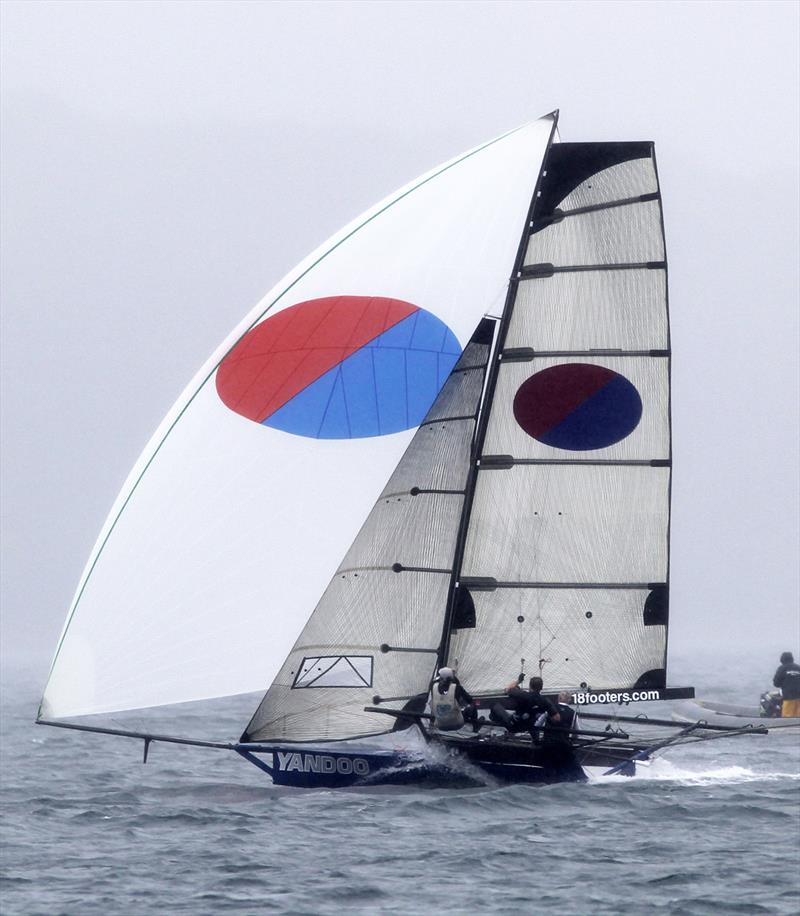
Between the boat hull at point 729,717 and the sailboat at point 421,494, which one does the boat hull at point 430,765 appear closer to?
the sailboat at point 421,494

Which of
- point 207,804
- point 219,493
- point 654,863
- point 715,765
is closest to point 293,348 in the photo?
point 219,493

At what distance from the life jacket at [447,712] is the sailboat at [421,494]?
0.59 ft

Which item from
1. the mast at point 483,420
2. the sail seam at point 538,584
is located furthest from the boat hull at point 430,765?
the sail seam at point 538,584

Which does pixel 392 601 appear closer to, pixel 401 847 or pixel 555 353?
pixel 555 353

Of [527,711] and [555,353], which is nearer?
[527,711]

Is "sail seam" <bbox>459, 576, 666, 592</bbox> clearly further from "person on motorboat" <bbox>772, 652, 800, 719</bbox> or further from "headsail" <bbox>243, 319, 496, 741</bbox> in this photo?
"person on motorboat" <bbox>772, 652, 800, 719</bbox>

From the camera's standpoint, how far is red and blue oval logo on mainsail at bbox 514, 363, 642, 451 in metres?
17.3

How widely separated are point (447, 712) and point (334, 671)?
1224 mm

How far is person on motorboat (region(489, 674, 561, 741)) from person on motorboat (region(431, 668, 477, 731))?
34cm

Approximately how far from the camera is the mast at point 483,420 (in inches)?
671

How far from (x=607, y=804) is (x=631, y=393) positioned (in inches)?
168

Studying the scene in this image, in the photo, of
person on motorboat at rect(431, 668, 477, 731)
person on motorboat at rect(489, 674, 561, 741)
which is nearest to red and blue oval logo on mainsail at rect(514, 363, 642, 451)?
person on motorboat at rect(489, 674, 561, 741)

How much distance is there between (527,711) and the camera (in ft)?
53.9

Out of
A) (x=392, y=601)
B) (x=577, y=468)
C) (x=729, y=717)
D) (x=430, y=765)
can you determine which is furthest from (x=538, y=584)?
(x=729, y=717)
